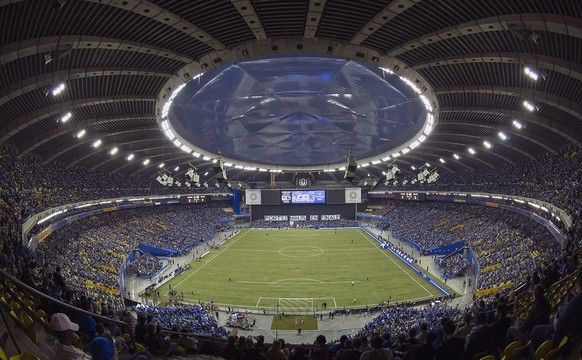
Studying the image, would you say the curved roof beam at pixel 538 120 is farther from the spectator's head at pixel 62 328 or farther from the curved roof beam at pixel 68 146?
the spectator's head at pixel 62 328

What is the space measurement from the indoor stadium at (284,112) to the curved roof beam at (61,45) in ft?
0.26

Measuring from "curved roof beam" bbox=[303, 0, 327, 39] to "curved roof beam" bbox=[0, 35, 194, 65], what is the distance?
846 cm

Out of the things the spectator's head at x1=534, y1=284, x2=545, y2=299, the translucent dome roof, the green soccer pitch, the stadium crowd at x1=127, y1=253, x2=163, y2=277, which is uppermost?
the translucent dome roof

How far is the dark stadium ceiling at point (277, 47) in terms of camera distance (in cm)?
Answer: 1630

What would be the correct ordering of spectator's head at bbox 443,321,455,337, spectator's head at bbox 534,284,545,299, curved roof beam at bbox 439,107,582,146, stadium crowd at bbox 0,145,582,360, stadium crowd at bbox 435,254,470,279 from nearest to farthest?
spectator's head at bbox 443,321,455,337 → spectator's head at bbox 534,284,545,299 → stadium crowd at bbox 0,145,582,360 → curved roof beam at bbox 439,107,582,146 → stadium crowd at bbox 435,254,470,279

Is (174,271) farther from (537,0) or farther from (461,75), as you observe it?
(537,0)

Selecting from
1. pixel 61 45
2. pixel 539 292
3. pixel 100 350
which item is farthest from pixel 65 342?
pixel 61 45

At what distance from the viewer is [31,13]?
15086mm

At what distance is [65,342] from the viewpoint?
5922 mm

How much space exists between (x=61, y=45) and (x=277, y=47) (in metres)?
10.7

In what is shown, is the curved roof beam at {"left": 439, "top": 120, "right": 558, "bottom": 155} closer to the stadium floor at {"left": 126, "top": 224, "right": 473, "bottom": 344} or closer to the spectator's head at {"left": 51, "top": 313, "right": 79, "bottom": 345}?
the stadium floor at {"left": 126, "top": 224, "right": 473, "bottom": 344}

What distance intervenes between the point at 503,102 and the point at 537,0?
1806cm

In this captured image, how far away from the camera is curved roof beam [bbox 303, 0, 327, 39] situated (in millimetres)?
16494

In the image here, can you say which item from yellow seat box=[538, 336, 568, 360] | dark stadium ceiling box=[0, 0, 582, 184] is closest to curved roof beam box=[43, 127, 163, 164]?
dark stadium ceiling box=[0, 0, 582, 184]
